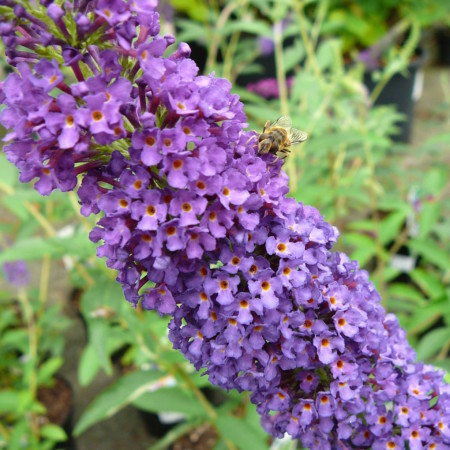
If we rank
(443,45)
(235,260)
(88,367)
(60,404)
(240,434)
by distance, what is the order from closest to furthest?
(235,260)
(240,434)
(88,367)
(60,404)
(443,45)

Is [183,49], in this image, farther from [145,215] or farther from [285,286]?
[285,286]

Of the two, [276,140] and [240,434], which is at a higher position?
[276,140]

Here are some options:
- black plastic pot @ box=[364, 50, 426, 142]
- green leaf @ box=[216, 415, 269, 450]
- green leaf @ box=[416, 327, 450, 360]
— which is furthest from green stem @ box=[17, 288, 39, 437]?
black plastic pot @ box=[364, 50, 426, 142]

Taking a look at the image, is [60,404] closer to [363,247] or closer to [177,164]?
[363,247]

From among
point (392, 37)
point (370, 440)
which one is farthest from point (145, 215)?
point (392, 37)

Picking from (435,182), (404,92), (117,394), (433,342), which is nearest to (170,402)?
(117,394)

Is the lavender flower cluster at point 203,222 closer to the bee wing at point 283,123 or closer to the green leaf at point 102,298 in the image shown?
the bee wing at point 283,123
